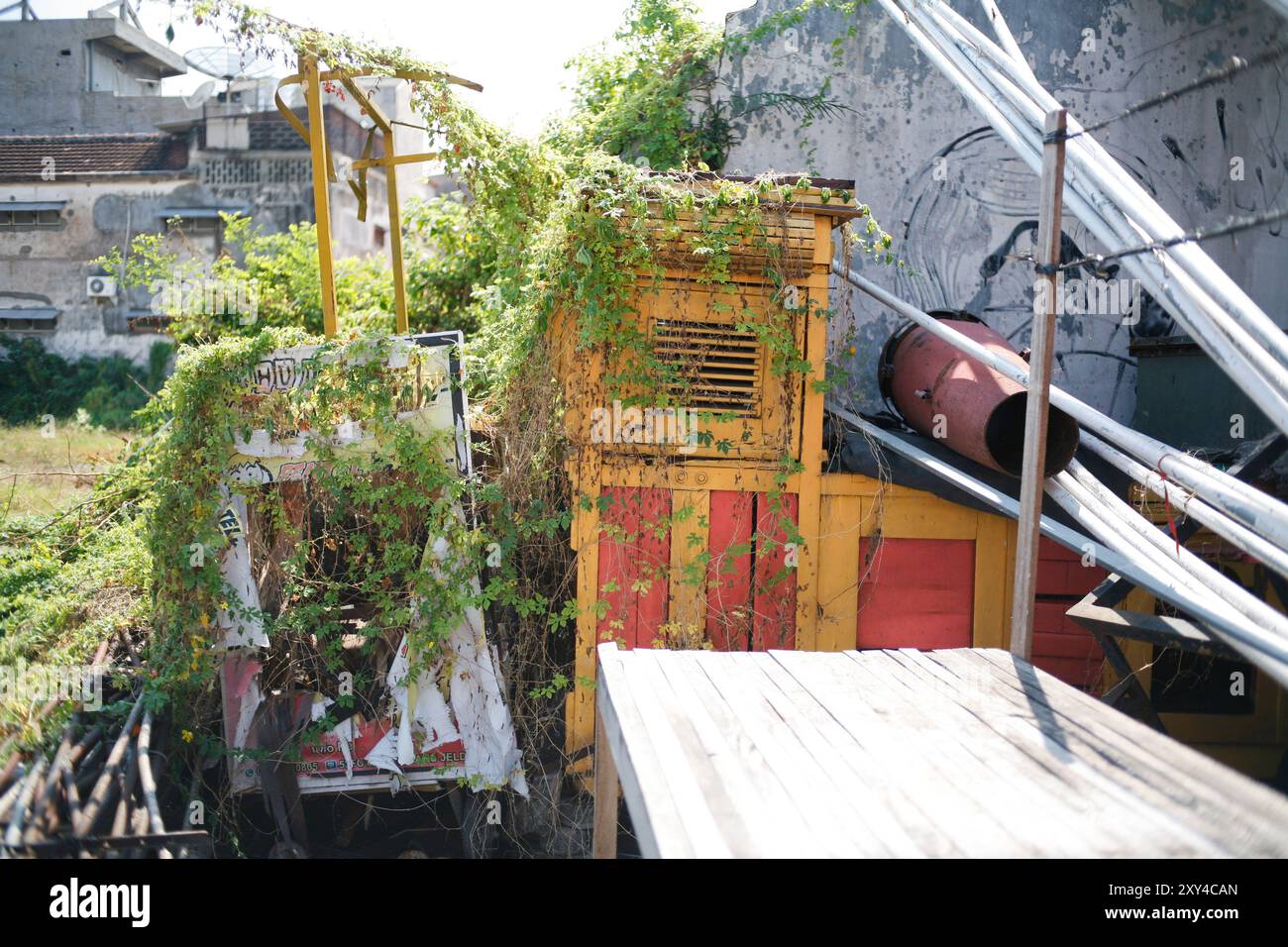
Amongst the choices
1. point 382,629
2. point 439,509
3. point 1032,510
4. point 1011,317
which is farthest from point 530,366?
point 1011,317

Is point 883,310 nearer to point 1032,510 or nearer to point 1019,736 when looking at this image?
point 1032,510

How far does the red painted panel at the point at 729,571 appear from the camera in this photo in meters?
5.01

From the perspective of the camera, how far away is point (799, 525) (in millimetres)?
5043

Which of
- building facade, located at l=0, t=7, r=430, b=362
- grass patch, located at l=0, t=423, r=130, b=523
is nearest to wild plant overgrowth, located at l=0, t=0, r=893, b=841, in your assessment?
grass patch, located at l=0, t=423, r=130, b=523

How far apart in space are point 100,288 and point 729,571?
539 inches

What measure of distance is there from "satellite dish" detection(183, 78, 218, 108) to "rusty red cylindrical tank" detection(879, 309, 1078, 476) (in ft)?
47.1

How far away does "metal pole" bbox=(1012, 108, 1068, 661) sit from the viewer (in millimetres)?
3564

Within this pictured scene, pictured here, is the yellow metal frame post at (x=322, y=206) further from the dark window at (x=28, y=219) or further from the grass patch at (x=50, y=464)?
the dark window at (x=28, y=219)

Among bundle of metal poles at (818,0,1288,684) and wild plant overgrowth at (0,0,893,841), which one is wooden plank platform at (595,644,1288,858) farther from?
wild plant overgrowth at (0,0,893,841)

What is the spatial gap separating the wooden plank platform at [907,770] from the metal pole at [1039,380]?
0.35m

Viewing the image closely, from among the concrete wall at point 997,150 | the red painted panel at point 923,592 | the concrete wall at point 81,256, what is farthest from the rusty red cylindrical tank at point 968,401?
the concrete wall at point 81,256

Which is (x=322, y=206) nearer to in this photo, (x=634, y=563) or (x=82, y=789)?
(x=634, y=563)

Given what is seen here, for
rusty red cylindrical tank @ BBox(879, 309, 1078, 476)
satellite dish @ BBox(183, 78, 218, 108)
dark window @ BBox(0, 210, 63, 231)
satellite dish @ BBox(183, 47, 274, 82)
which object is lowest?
rusty red cylindrical tank @ BBox(879, 309, 1078, 476)
